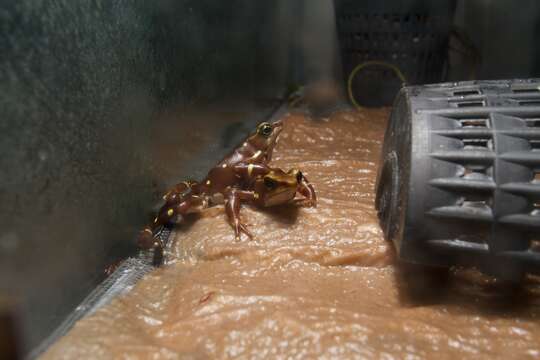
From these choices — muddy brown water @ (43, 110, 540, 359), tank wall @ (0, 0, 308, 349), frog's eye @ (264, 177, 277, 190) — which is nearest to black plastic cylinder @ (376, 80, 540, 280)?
muddy brown water @ (43, 110, 540, 359)

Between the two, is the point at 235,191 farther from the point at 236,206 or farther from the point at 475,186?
the point at 475,186

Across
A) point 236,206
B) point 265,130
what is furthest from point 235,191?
point 265,130

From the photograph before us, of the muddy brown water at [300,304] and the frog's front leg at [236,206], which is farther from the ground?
the frog's front leg at [236,206]

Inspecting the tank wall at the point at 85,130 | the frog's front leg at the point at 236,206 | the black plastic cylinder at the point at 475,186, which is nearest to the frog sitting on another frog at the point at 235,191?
the frog's front leg at the point at 236,206

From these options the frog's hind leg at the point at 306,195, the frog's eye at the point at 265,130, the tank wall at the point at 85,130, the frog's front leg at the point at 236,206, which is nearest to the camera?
the tank wall at the point at 85,130

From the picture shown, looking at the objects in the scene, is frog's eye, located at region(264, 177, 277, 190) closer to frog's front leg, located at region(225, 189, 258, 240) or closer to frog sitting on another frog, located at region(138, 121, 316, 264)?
Answer: frog sitting on another frog, located at region(138, 121, 316, 264)

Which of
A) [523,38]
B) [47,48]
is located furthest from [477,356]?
[523,38]

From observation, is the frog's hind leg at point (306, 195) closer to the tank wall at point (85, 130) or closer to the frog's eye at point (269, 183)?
the frog's eye at point (269, 183)
